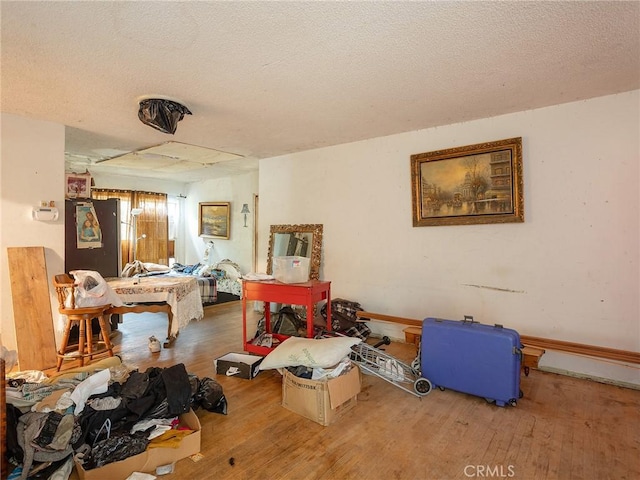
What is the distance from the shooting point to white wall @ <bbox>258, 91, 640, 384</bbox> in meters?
2.83

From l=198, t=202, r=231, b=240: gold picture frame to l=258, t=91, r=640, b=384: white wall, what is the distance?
357 centimetres

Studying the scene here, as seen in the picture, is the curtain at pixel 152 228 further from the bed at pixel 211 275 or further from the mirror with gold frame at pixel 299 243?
the mirror with gold frame at pixel 299 243

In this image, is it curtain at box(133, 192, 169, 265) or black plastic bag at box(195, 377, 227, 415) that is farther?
curtain at box(133, 192, 169, 265)

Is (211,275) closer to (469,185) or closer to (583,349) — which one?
(469,185)

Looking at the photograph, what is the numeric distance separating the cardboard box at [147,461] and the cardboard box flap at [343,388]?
881mm

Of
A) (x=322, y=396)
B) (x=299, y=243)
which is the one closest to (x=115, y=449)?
(x=322, y=396)

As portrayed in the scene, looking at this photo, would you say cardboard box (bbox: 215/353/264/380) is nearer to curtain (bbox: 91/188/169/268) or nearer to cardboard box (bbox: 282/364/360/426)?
cardboard box (bbox: 282/364/360/426)

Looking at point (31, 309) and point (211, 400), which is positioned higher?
point (31, 309)

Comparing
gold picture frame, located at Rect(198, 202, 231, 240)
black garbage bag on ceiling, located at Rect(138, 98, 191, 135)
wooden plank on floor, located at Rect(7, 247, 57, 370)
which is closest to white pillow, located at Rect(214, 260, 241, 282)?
gold picture frame, located at Rect(198, 202, 231, 240)

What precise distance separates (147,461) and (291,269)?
1989mm

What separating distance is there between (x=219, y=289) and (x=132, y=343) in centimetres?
267

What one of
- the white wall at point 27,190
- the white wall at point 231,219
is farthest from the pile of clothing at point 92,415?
the white wall at point 231,219

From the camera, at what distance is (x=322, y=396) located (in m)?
2.24

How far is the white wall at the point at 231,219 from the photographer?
22.5 feet
